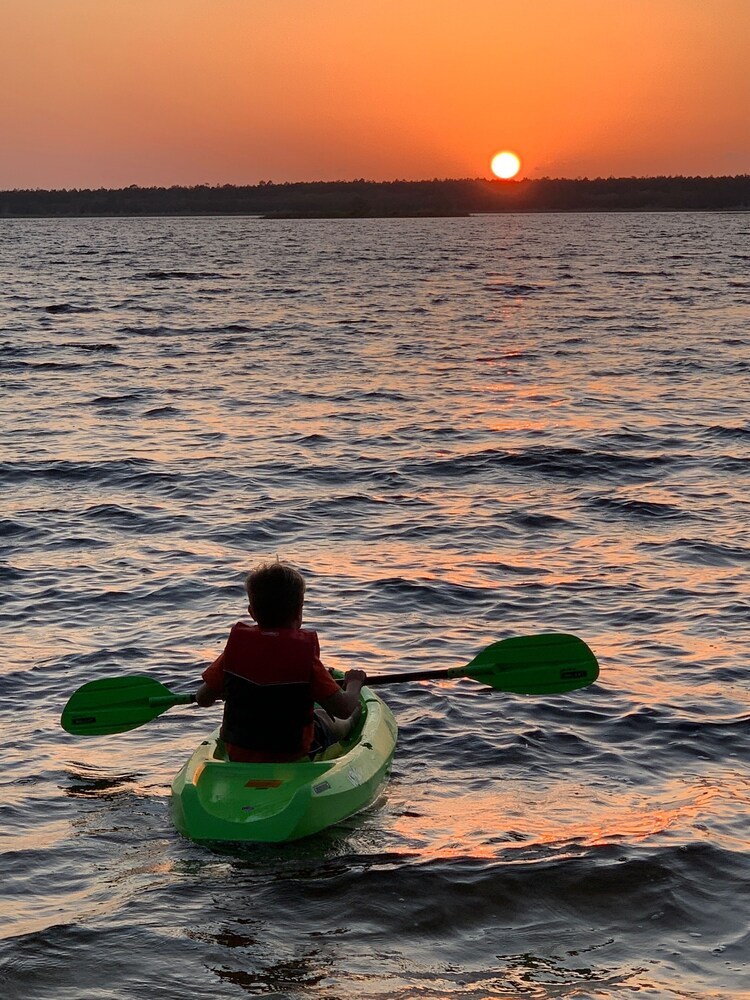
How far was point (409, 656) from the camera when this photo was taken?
849 cm

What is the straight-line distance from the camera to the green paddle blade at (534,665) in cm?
708

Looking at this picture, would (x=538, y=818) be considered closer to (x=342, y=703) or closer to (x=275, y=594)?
(x=342, y=703)

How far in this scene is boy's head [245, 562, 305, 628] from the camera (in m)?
5.72

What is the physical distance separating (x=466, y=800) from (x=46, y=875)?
2084 millimetres

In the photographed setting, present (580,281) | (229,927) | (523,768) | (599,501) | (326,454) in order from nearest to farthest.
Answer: (229,927)
(523,768)
(599,501)
(326,454)
(580,281)

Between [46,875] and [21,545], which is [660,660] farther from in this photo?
[21,545]

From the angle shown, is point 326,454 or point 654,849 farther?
point 326,454

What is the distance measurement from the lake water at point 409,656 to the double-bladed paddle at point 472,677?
278 millimetres

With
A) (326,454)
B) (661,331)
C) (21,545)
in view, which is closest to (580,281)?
(661,331)

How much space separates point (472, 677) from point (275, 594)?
72.2 inches

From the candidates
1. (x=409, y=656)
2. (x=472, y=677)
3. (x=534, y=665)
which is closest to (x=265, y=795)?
(x=472, y=677)

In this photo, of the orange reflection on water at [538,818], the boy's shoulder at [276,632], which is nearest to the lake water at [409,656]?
the orange reflection on water at [538,818]

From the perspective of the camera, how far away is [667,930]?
5.07 meters

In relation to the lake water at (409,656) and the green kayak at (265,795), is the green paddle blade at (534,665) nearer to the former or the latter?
the lake water at (409,656)
